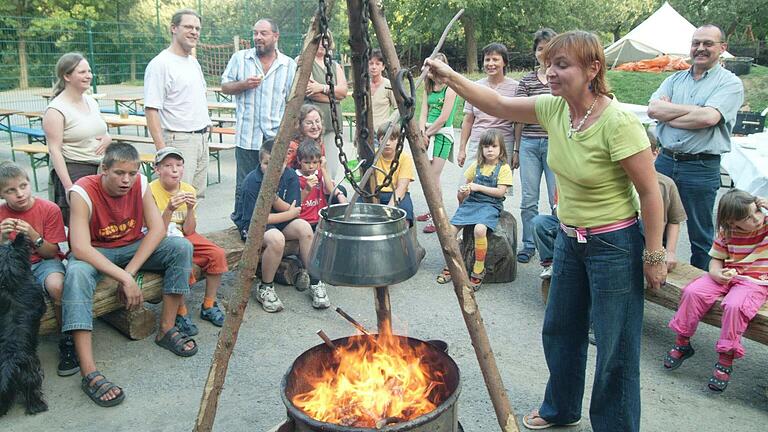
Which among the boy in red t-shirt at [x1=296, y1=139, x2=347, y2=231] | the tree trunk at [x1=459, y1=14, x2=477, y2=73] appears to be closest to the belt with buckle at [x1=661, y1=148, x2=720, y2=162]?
the boy in red t-shirt at [x1=296, y1=139, x2=347, y2=231]

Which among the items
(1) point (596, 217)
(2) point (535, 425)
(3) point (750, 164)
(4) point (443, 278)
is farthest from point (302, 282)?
(3) point (750, 164)

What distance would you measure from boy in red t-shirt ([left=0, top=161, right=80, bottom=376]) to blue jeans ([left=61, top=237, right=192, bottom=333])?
92 mm

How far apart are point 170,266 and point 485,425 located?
2.18m

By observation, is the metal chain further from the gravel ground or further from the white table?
the white table

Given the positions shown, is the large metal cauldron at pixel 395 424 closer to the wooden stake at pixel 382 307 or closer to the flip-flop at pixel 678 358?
the wooden stake at pixel 382 307

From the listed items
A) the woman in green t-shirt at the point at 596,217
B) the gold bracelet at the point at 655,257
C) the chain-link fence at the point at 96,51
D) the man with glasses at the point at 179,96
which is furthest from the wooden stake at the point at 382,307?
the chain-link fence at the point at 96,51

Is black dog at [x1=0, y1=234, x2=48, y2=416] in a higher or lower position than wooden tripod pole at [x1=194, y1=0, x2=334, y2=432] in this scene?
lower

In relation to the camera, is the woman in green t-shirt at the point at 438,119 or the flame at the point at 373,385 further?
the woman in green t-shirt at the point at 438,119

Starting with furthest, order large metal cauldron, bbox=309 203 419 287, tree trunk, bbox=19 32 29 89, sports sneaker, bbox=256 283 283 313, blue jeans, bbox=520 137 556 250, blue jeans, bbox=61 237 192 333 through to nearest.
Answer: tree trunk, bbox=19 32 29 89
blue jeans, bbox=520 137 556 250
sports sneaker, bbox=256 283 283 313
blue jeans, bbox=61 237 192 333
large metal cauldron, bbox=309 203 419 287

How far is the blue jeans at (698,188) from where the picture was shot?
4223 millimetres

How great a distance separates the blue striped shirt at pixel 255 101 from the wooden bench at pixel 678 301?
3273 mm

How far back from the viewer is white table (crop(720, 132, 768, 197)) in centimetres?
538

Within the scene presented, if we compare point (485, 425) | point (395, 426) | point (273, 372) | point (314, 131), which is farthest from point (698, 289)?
point (314, 131)

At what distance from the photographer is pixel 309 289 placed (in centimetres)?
469
